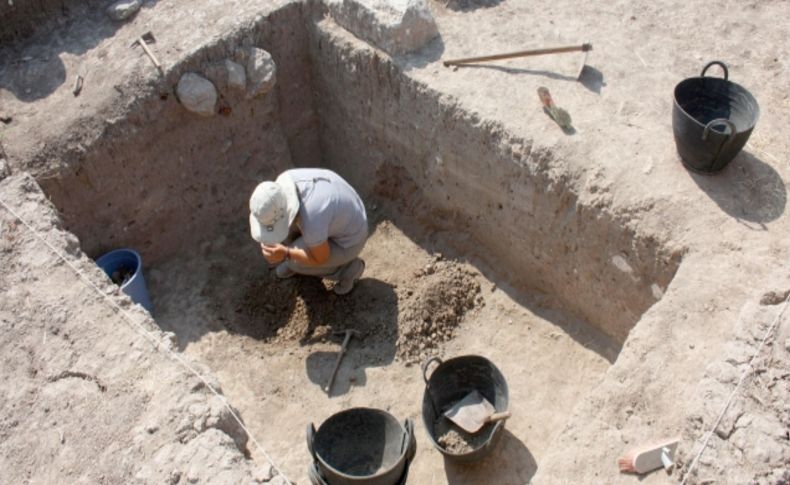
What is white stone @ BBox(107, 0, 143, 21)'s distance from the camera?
694 cm

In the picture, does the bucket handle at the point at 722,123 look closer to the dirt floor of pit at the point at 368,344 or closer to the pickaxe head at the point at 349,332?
the dirt floor of pit at the point at 368,344

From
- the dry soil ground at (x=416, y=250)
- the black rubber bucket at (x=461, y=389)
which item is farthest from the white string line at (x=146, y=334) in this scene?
the black rubber bucket at (x=461, y=389)

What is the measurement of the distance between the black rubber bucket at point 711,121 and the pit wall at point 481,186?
0.69 meters

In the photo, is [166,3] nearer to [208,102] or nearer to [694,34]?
[208,102]

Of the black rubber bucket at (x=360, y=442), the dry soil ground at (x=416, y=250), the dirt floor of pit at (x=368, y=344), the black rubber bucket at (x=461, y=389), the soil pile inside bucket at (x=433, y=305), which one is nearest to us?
the dry soil ground at (x=416, y=250)

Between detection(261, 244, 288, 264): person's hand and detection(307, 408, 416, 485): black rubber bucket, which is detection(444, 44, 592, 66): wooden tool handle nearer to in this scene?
detection(261, 244, 288, 264): person's hand

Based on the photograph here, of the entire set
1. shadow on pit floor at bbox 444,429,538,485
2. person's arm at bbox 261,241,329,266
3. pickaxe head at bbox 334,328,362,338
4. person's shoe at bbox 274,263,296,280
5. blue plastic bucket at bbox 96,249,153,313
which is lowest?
shadow on pit floor at bbox 444,429,538,485

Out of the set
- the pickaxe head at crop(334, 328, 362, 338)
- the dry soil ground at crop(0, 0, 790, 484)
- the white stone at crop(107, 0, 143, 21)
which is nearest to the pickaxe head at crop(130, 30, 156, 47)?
the dry soil ground at crop(0, 0, 790, 484)

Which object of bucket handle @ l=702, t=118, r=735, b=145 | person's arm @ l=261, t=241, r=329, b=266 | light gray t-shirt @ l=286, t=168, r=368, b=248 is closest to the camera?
bucket handle @ l=702, t=118, r=735, b=145

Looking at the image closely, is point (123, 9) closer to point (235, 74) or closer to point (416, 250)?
point (235, 74)

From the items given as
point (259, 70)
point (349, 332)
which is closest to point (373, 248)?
point (349, 332)

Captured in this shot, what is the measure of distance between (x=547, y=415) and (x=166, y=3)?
5006 millimetres

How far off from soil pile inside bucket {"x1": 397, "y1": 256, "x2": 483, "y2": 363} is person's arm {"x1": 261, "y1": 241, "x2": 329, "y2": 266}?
896mm

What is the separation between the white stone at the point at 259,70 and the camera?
6773 mm
